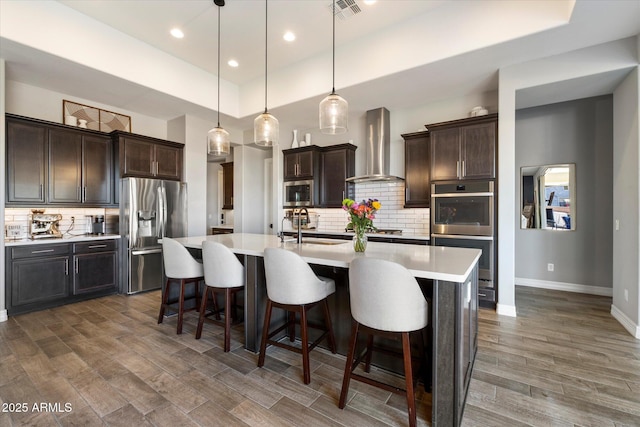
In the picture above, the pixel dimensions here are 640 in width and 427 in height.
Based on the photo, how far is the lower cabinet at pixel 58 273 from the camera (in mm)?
3494

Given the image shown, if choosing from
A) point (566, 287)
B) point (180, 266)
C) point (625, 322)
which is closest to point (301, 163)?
point (180, 266)

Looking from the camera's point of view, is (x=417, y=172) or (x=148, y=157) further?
(x=148, y=157)

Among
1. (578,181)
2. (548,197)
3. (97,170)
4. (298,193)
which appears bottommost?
(548,197)

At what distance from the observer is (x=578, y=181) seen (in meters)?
4.35

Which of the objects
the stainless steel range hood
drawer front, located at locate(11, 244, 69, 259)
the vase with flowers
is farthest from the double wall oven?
drawer front, located at locate(11, 244, 69, 259)

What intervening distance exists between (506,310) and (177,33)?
5318 mm

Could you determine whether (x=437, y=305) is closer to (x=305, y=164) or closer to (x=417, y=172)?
(x=417, y=172)

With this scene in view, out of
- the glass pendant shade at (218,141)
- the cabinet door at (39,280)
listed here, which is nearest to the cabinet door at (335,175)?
the glass pendant shade at (218,141)

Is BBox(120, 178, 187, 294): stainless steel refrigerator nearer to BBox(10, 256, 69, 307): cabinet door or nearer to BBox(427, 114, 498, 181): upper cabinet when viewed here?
BBox(10, 256, 69, 307): cabinet door

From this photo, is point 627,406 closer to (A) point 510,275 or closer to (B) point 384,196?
(A) point 510,275

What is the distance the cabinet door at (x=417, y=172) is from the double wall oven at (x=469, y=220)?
0.36m

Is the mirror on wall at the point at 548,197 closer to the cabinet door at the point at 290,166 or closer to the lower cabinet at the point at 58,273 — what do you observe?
the cabinet door at the point at 290,166

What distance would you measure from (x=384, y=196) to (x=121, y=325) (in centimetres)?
413

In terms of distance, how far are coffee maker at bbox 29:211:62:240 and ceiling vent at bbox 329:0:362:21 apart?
459cm
